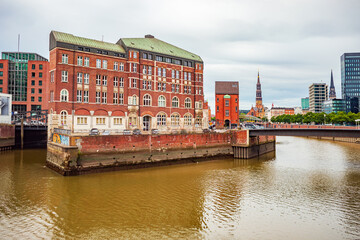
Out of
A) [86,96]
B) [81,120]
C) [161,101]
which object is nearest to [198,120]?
[161,101]

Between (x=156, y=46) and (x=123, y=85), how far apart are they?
1474 centimetres

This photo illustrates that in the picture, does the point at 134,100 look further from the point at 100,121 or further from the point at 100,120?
the point at 100,121

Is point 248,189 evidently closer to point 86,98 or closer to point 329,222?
point 329,222

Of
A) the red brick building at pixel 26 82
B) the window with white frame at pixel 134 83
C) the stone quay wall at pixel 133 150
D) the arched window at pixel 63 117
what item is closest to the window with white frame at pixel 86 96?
the arched window at pixel 63 117

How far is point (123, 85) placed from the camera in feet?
181

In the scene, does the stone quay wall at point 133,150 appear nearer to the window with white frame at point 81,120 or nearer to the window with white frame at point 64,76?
the window with white frame at point 81,120

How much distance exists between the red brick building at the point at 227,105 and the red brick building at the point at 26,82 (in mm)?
62740

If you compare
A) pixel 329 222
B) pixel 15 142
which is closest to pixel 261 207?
pixel 329 222

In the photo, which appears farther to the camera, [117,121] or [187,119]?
[187,119]

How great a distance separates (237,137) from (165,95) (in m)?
20.4

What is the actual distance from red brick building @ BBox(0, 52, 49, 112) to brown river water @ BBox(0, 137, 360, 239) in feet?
203

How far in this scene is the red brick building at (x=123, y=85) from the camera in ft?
156

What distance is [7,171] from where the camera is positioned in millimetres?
36000

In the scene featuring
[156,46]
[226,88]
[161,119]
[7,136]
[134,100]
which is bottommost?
[7,136]
